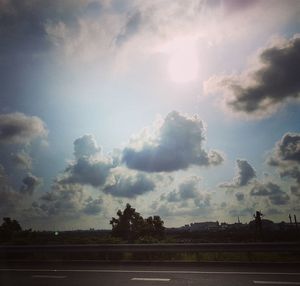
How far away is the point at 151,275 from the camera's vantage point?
38.2 ft

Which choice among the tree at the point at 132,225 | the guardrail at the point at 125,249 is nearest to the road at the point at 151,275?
the guardrail at the point at 125,249

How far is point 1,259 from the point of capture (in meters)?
17.9

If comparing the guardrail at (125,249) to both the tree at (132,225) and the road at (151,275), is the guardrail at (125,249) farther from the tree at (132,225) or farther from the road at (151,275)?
the tree at (132,225)

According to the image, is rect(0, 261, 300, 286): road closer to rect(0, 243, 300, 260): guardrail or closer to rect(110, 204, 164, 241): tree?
rect(0, 243, 300, 260): guardrail

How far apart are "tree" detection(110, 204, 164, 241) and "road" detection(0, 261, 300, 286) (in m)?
46.5

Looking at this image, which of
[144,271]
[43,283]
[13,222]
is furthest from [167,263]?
[13,222]

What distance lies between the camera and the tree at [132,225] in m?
60.5

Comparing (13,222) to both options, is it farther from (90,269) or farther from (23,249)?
(90,269)

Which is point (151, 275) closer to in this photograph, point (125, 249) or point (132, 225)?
point (125, 249)

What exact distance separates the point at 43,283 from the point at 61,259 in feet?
22.0

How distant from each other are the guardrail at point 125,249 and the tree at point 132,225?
42399 mm

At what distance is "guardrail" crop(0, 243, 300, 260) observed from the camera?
14.1m

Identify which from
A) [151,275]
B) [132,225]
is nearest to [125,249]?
[151,275]

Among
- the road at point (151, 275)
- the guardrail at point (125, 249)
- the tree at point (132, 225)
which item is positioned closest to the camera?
the road at point (151, 275)
